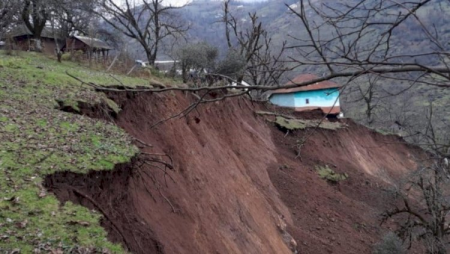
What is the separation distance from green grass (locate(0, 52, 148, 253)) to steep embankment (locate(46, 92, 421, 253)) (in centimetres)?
34

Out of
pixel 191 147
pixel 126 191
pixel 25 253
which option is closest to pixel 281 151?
pixel 191 147

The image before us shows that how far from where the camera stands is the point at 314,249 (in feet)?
47.8

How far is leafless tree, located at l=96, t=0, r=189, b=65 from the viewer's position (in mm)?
32375

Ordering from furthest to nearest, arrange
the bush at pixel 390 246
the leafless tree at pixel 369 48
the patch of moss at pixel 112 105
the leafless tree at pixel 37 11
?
the leafless tree at pixel 37 11 → the bush at pixel 390 246 → the patch of moss at pixel 112 105 → the leafless tree at pixel 369 48

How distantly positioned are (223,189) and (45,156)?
7209 millimetres

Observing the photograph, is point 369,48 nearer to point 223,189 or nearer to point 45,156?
point 45,156

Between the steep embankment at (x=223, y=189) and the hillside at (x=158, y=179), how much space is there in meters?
0.04

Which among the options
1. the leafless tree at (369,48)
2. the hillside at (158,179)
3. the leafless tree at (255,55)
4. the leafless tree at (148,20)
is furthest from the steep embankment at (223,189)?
the leafless tree at (148,20)

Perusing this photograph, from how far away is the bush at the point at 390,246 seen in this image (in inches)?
600

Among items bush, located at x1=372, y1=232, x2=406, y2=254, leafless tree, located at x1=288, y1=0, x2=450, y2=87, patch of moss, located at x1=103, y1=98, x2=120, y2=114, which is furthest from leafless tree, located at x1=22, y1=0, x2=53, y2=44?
leafless tree, located at x1=288, y1=0, x2=450, y2=87

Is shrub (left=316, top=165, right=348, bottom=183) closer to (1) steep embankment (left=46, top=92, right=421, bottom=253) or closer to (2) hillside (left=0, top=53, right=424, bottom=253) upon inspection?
(2) hillside (left=0, top=53, right=424, bottom=253)

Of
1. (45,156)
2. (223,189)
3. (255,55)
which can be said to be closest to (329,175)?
(223,189)

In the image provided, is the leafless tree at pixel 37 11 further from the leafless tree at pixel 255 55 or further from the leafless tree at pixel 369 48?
the leafless tree at pixel 369 48

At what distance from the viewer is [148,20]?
108 feet
